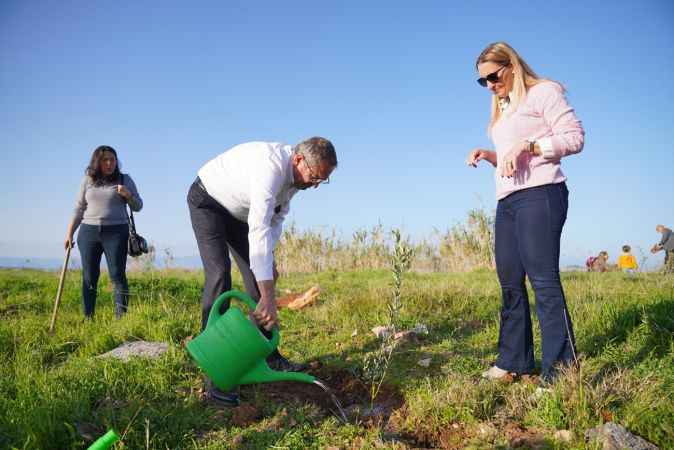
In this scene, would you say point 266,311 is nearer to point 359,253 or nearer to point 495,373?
point 495,373

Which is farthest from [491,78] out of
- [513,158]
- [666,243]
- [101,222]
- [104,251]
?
[666,243]

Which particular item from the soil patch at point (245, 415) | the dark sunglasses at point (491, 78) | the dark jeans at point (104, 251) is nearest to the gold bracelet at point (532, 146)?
the dark sunglasses at point (491, 78)

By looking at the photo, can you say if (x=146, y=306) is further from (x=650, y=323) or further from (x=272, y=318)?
(x=650, y=323)

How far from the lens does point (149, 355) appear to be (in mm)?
3080

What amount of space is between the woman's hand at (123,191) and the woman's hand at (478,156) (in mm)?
3273

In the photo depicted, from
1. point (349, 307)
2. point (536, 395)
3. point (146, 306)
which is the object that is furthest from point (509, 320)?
point (146, 306)

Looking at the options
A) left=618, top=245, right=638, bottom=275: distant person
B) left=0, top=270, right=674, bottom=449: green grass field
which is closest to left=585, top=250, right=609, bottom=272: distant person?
left=618, top=245, right=638, bottom=275: distant person

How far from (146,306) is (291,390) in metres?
2.18

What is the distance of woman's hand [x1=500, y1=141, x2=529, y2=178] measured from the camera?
230 cm

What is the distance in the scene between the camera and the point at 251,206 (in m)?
2.40

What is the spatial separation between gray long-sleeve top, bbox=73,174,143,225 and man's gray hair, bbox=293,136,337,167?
2804 mm

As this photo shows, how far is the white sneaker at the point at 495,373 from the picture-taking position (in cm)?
272

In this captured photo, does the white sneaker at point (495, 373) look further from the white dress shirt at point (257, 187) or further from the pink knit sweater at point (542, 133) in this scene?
the white dress shirt at point (257, 187)

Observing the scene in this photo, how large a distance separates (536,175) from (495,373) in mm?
1192
